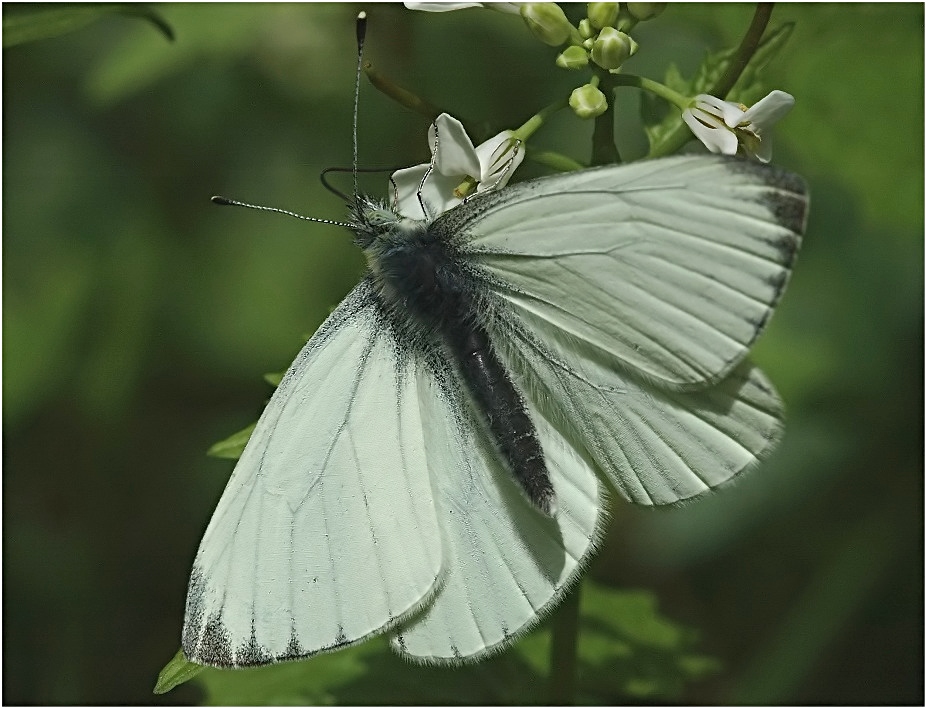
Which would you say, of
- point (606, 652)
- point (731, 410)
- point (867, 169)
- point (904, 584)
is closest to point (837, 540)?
point (904, 584)

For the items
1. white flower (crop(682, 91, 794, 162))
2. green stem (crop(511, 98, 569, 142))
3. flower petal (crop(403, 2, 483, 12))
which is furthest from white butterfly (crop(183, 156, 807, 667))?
flower petal (crop(403, 2, 483, 12))

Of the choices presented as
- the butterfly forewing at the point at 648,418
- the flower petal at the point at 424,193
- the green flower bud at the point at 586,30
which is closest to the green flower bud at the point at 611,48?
the green flower bud at the point at 586,30

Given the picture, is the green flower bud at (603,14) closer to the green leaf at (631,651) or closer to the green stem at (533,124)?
the green stem at (533,124)

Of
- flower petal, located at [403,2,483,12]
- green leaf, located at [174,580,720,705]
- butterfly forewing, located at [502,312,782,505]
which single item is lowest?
green leaf, located at [174,580,720,705]

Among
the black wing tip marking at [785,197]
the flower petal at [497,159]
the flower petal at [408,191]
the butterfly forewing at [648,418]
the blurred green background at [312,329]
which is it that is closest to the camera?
the black wing tip marking at [785,197]

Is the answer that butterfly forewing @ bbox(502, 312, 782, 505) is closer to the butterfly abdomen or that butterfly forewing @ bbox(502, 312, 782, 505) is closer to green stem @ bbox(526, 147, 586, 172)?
the butterfly abdomen

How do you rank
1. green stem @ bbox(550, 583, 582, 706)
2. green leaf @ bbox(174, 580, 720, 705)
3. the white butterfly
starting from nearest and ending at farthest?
the white butterfly → green stem @ bbox(550, 583, 582, 706) → green leaf @ bbox(174, 580, 720, 705)

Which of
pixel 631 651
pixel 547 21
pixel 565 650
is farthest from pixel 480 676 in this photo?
pixel 547 21
